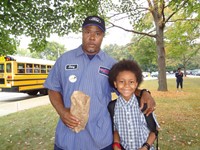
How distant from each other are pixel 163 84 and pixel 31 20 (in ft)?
43.6

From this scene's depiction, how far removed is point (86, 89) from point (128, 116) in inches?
18.5

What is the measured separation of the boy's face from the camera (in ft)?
7.82

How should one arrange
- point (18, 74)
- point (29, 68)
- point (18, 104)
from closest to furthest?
1. point (18, 104)
2. point (18, 74)
3. point (29, 68)

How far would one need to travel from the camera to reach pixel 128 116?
2.34m

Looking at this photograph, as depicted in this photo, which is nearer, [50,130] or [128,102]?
[128,102]

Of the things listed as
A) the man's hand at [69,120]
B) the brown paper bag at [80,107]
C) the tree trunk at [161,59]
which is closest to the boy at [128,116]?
the brown paper bag at [80,107]

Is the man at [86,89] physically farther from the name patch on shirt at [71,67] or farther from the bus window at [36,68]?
the bus window at [36,68]

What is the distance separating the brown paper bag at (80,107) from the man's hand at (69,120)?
0.10 feet

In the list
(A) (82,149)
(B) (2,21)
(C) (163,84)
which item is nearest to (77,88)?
(A) (82,149)

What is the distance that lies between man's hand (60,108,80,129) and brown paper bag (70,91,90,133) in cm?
3

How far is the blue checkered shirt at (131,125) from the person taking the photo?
2.33 meters

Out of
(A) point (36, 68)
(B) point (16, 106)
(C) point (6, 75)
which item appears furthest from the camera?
(A) point (36, 68)

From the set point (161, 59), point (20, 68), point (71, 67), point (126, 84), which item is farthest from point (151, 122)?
point (161, 59)

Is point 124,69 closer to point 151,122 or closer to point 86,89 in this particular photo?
point 86,89
